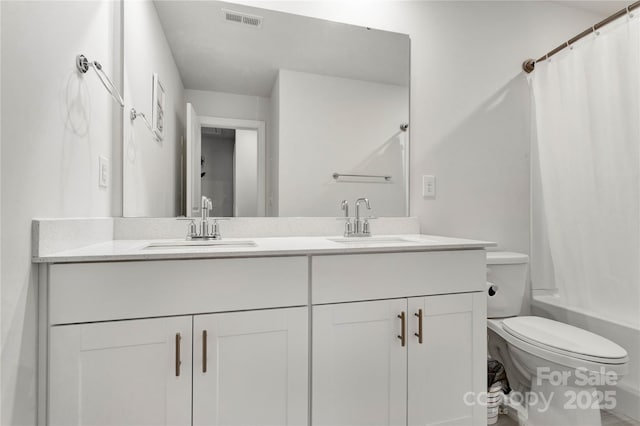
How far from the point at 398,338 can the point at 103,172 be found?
1271 millimetres

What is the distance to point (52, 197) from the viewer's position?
910mm

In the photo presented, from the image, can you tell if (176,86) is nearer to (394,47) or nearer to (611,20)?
(394,47)

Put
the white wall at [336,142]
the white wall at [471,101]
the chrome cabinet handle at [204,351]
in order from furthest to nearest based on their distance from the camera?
the white wall at [471,101] → the white wall at [336,142] → the chrome cabinet handle at [204,351]

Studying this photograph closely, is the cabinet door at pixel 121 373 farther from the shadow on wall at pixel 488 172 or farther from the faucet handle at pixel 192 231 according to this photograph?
the shadow on wall at pixel 488 172

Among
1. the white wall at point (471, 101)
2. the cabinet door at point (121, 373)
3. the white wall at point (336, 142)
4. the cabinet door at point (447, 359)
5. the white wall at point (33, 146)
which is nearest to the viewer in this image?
the white wall at point (33, 146)

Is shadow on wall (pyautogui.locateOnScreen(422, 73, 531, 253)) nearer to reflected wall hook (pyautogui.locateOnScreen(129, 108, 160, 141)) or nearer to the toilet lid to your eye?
the toilet lid

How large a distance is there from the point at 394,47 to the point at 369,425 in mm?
1780

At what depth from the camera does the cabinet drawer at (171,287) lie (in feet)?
2.89

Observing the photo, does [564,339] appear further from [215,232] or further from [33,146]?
[33,146]

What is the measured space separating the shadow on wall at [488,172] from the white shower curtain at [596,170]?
165 millimetres

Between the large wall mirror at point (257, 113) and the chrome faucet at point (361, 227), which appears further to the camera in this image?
the chrome faucet at point (361, 227)

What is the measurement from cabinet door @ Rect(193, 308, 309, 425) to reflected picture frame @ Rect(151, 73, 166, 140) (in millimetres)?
912

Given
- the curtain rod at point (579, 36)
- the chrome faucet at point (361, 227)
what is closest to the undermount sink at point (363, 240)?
the chrome faucet at point (361, 227)

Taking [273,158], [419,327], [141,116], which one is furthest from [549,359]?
[141,116]
